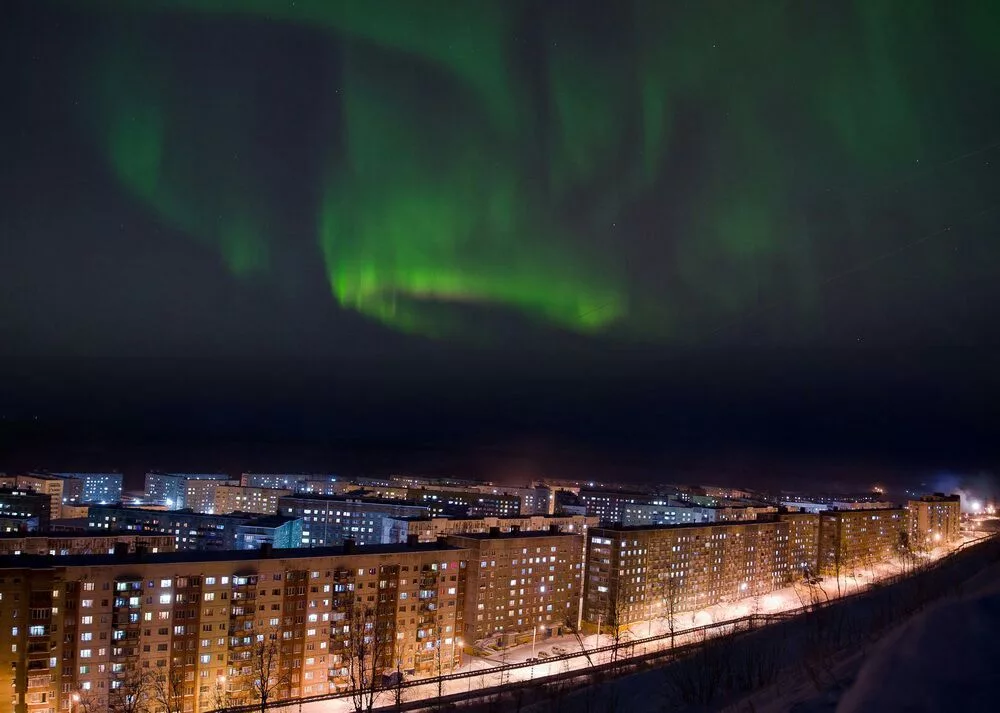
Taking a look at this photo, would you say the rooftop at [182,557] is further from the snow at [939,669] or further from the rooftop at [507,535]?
the snow at [939,669]

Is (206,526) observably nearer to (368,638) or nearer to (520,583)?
(520,583)

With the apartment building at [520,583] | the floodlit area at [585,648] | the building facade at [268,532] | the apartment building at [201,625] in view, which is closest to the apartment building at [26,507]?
the building facade at [268,532]

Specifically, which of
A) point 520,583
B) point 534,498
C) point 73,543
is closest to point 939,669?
point 520,583

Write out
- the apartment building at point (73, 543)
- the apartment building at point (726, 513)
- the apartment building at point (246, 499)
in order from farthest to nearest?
the apartment building at point (246, 499) → the apartment building at point (726, 513) → the apartment building at point (73, 543)

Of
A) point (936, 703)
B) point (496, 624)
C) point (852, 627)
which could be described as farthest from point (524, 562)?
point (936, 703)

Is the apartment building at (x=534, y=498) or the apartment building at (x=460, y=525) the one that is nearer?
the apartment building at (x=460, y=525)

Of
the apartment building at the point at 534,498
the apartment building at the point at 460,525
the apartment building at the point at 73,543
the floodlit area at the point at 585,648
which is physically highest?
the apartment building at the point at 73,543
